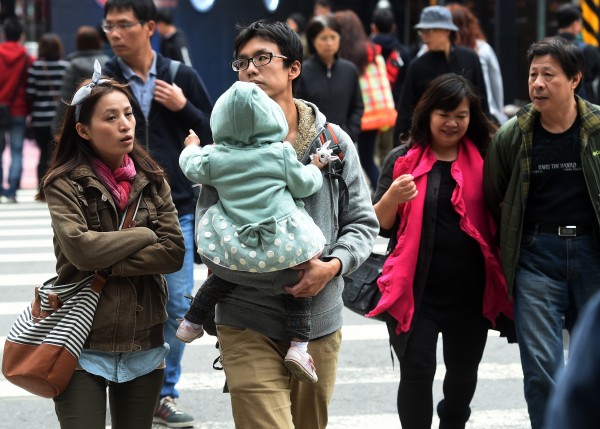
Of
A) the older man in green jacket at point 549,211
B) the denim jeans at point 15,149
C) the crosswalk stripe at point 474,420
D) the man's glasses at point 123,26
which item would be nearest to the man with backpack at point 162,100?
the man's glasses at point 123,26

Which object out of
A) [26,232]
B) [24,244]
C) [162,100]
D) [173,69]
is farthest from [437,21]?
[26,232]

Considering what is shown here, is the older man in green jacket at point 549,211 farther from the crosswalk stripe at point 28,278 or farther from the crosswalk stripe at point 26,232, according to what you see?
the crosswalk stripe at point 26,232

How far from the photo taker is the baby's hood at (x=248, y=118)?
3574mm

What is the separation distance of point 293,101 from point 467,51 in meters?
4.65

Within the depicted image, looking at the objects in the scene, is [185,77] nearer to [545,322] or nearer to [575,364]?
[545,322]

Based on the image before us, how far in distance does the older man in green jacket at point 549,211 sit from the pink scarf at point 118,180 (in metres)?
1.64

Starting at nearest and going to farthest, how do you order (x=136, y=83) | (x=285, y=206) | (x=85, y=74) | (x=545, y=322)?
(x=285, y=206), (x=545, y=322), (x=136, y=83), (x=85, y=74)

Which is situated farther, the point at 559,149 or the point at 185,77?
the point at 185,77

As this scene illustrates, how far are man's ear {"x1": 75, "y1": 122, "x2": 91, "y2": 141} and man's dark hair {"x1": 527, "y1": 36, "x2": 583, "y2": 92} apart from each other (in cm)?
193

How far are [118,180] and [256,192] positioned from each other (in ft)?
2.35

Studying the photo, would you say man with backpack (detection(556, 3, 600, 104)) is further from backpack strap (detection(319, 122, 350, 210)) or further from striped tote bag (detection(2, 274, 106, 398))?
striped tote bag (detection(2, 274, 106, 398))

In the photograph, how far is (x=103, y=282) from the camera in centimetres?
390

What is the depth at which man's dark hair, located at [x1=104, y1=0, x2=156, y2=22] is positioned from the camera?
17.9ft

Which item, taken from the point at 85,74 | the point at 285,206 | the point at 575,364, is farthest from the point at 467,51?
the point at 575,364
